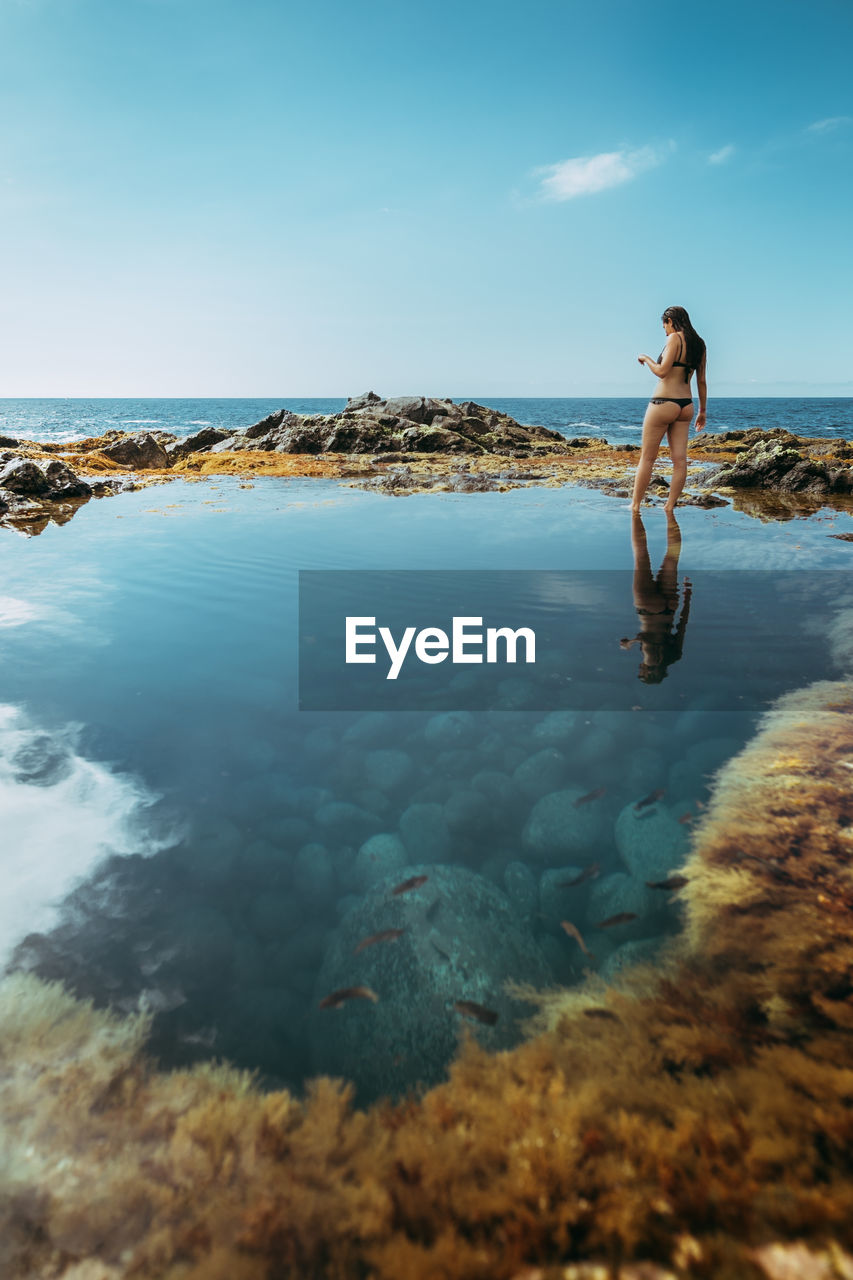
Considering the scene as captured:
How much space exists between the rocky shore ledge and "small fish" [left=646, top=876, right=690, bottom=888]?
9075mm

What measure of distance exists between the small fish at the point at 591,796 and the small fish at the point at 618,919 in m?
0.61

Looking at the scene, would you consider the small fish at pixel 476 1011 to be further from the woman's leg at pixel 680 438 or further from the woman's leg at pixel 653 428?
the woman's leg at pixel 680 438

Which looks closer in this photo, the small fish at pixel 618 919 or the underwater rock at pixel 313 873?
the small fish at pixel 618 919

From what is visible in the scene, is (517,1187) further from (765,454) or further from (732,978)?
(765,454)

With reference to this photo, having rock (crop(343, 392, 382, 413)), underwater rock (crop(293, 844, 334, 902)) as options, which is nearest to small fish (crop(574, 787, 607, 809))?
underwater rock (crop(293, 844, 334, 902))

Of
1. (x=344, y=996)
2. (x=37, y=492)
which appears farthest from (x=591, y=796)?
(x=37, y=492)

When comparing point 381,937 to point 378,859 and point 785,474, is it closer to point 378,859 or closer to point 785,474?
point 378,859

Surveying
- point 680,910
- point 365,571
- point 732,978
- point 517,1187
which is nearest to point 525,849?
point 680,910

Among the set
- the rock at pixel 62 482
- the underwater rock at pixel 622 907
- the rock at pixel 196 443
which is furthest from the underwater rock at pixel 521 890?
the rock at pixel 196 443

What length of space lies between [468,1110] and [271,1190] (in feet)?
1.68

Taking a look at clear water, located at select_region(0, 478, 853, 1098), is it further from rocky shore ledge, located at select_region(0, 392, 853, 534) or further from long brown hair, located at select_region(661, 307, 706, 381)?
rocky shore ledge, located at select_region(0, 392, 853, 534)

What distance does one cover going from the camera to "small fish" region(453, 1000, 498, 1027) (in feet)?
6.36

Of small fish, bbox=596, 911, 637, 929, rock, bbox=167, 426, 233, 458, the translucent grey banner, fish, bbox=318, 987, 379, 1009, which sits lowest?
fish, bbox=318, 987, 379, 1009

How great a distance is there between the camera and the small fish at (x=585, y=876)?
2.47 meters
